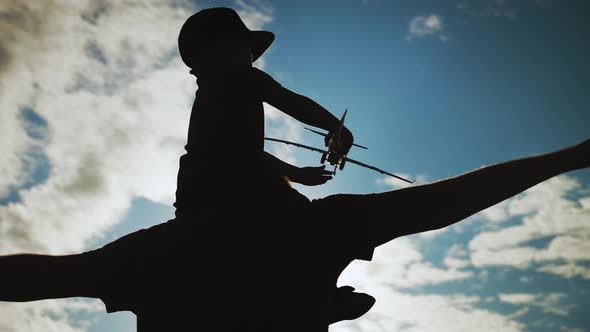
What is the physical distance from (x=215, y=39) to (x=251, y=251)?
189 centimetres

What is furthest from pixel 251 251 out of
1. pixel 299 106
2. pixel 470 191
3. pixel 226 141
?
pixel 470 191

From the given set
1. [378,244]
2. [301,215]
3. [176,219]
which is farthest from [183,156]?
[378,244]

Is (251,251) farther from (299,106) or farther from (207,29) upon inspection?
(207,29)

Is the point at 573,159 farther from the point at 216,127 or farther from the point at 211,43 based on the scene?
the point at 211,43

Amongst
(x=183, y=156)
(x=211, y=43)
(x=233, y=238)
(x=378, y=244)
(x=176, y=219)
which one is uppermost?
(x=211, y=43)

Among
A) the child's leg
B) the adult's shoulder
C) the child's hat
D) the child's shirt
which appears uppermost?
the child's hat

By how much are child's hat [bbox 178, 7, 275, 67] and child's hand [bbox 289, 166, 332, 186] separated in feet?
3.92

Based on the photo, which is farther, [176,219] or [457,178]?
[176,219]

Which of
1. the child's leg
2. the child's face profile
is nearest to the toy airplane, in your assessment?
the child's face profile

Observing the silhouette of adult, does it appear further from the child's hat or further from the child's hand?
the child's hat

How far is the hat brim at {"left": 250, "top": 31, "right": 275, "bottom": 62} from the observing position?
3.70 metres

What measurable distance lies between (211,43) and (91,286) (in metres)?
2.07

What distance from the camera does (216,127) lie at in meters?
3.02

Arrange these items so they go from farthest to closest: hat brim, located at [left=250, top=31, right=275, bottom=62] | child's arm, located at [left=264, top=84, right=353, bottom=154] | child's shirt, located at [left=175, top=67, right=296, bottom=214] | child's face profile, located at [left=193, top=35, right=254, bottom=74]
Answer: hat brim, located at [left=250, top=31, right=275, bottom=62] < child's face profile, located at [left=193, top=35, right=254, bottom=74] < child's arm, located at [left=264, top=84, right=353, bottom=154] < child's shirt, located at [left=175, top=67, right=296, bottom=214]
